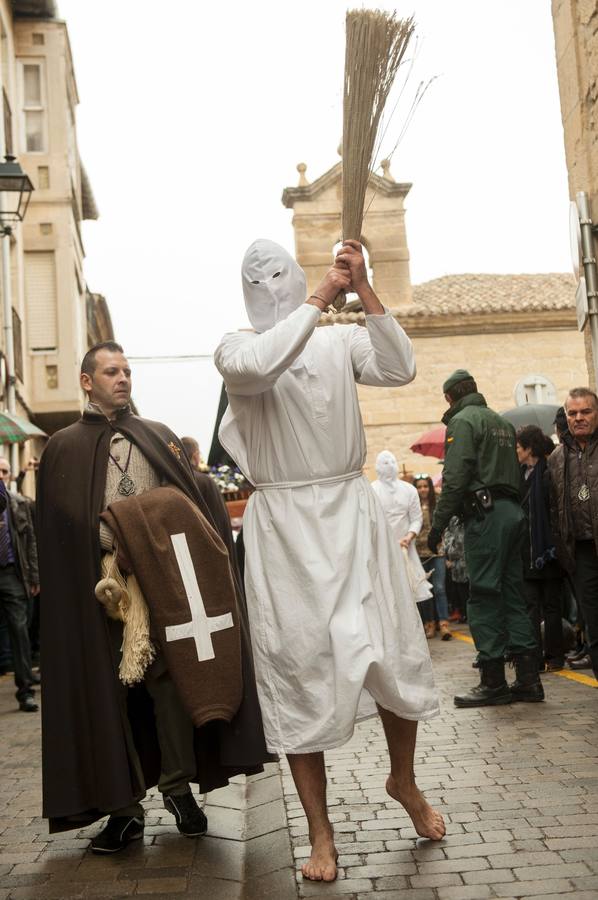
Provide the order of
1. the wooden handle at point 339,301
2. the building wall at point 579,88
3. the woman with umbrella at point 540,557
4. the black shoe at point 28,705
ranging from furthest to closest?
1. the building wall at point 579,88
2. the woman with umbrella at point 540,557
3. the black shoe at point 28,705
4. the wooden handle at point 339,301

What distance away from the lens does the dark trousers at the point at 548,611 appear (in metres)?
10.1

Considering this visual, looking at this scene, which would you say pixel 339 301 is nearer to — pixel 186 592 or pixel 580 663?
pixel 186 592

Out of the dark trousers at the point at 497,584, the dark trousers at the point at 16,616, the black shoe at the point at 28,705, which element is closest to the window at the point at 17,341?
the dark trousers at the point at 16,616

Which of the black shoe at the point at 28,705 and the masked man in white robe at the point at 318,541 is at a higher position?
the masked man in white robe at the point at 318,541

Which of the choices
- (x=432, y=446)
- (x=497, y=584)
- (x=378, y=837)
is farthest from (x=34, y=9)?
(x=378, y=837)

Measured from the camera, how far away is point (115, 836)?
493 cm

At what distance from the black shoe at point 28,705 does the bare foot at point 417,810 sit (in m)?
5.52

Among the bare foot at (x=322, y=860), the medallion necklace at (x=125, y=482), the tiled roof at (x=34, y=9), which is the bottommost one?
the bare foot at (x=322, y=860)

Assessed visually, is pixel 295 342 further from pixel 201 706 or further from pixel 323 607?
pixel 201 706

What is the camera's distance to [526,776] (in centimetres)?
571

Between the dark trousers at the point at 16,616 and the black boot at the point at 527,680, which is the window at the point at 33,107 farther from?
the black boot at the point at 527,680

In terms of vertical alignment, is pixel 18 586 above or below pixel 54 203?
below

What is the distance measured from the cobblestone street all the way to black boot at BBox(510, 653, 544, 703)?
3.34 ft

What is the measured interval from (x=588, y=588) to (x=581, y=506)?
501mm
